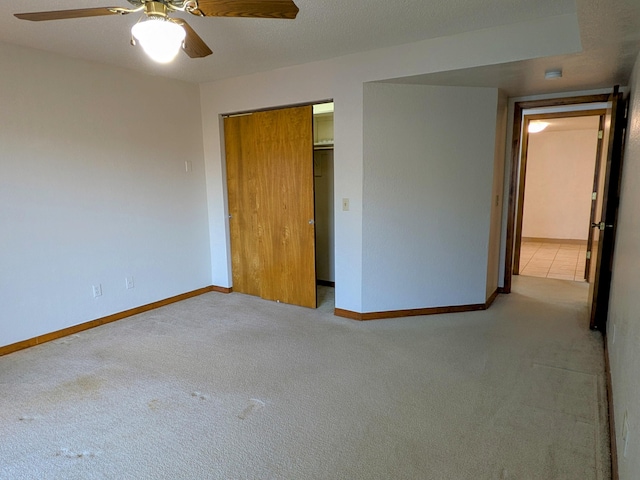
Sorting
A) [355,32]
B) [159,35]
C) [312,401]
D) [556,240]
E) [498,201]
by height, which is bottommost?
[312,401]

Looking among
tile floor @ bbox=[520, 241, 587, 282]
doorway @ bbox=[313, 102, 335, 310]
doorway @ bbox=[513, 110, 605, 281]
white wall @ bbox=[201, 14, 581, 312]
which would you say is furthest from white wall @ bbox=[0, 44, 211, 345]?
doorway @ bbox=[513, 110, 605, 281]

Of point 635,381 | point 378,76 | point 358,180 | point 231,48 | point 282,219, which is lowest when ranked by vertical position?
point 635,381

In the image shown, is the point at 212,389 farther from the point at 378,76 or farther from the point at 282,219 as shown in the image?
the point at 378,76

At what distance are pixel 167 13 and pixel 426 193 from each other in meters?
2.49

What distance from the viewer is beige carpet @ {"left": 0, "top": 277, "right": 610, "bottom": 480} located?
1788mm

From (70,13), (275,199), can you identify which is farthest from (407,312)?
(70,13)

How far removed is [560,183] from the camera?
23.2ft

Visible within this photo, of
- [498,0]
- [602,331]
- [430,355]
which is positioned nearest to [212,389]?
[430,355]

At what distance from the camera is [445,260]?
3.63 m

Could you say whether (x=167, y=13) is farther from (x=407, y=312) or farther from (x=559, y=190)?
(x=559, y=190)

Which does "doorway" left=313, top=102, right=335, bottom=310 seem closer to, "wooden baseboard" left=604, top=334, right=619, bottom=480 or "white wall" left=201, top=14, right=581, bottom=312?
"white wall" left=201, top=14, right=581, bottom=312

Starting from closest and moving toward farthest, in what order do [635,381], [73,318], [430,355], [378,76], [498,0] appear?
1. [635,381]
2. [498,0]
3. [430,355]
4. [378,76]
5. [73,318]

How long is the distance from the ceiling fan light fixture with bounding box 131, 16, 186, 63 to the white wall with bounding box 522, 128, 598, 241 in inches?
284

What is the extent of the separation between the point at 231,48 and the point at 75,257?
2.21 m
